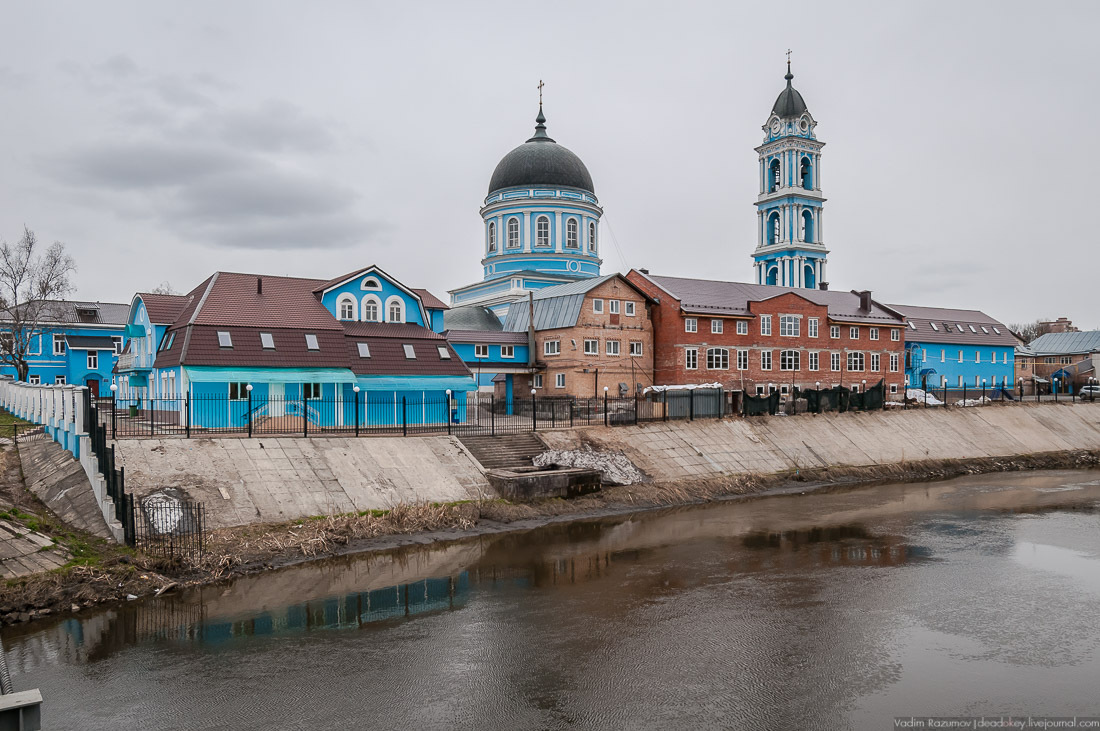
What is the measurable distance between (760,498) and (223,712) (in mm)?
23470

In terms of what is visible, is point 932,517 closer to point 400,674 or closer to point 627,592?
point 627,592

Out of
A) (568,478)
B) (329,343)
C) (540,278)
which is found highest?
(540,278)

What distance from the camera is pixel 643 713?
11.0 meters

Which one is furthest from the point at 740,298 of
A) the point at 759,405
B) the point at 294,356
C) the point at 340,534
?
the point at 340,534

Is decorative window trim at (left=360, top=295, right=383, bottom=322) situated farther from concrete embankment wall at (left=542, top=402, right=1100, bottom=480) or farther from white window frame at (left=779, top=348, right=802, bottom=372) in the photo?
white window frame at (left=779, top=348, right=802, bottom=372)

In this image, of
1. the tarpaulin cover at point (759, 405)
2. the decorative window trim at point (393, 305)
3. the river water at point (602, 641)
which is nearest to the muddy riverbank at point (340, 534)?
the river water at point (602, 641)

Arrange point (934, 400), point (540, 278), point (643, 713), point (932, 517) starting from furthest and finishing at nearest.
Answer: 1. point (540, 278)
2. point (934, 400)
3. point (932, 517)
4. point (643, 713)

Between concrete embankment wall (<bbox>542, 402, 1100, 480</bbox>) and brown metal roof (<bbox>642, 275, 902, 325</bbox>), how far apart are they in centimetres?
1130

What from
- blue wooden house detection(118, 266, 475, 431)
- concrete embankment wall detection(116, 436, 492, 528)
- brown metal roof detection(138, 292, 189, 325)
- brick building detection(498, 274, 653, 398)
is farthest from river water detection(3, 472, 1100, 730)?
brick building detection(498, 274, 653, 398)

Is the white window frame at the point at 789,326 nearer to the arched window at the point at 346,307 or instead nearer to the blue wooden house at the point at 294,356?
the blue wooden house at the point at 294,356

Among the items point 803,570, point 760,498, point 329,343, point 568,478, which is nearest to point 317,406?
point 329,343

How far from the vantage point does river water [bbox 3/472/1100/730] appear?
11.2m

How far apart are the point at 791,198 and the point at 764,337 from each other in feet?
97.9

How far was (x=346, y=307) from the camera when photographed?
36688mm
